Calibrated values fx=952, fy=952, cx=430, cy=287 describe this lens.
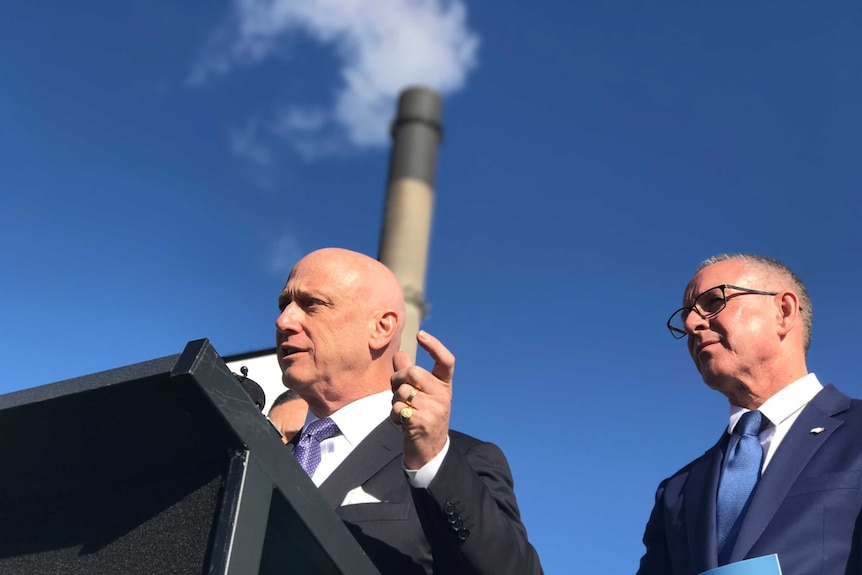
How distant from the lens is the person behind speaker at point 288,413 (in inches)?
206

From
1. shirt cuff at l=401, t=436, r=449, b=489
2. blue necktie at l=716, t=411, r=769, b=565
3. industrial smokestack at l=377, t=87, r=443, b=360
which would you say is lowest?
shirt cuff at l=401, t=436, r=449, b=489

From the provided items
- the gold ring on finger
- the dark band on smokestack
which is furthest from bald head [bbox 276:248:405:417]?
the dark band on smokestack

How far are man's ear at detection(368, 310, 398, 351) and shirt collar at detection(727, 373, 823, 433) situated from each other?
1232 millimetres

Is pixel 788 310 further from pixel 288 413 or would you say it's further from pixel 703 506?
pixel 288 413

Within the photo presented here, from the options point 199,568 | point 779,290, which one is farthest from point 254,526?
point 779,290

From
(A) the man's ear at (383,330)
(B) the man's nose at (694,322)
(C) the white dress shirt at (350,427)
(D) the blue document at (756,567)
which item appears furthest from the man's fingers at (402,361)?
(B) the man's nose at (694,322)

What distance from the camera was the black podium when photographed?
131 cm

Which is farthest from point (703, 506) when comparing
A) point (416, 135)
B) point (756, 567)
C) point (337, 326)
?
point (416, 135)

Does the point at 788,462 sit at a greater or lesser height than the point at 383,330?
lesser

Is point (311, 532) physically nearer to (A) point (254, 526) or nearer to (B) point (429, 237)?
(A) point (254, 526)

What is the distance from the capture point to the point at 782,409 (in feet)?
10.2

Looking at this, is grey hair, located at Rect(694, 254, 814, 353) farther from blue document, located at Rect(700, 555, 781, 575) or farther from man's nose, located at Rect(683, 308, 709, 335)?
blue document, located at Rect(700, 555, 781, 575)

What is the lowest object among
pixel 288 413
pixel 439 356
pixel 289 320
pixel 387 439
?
pixel 439 356

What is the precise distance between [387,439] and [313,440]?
38 cm
